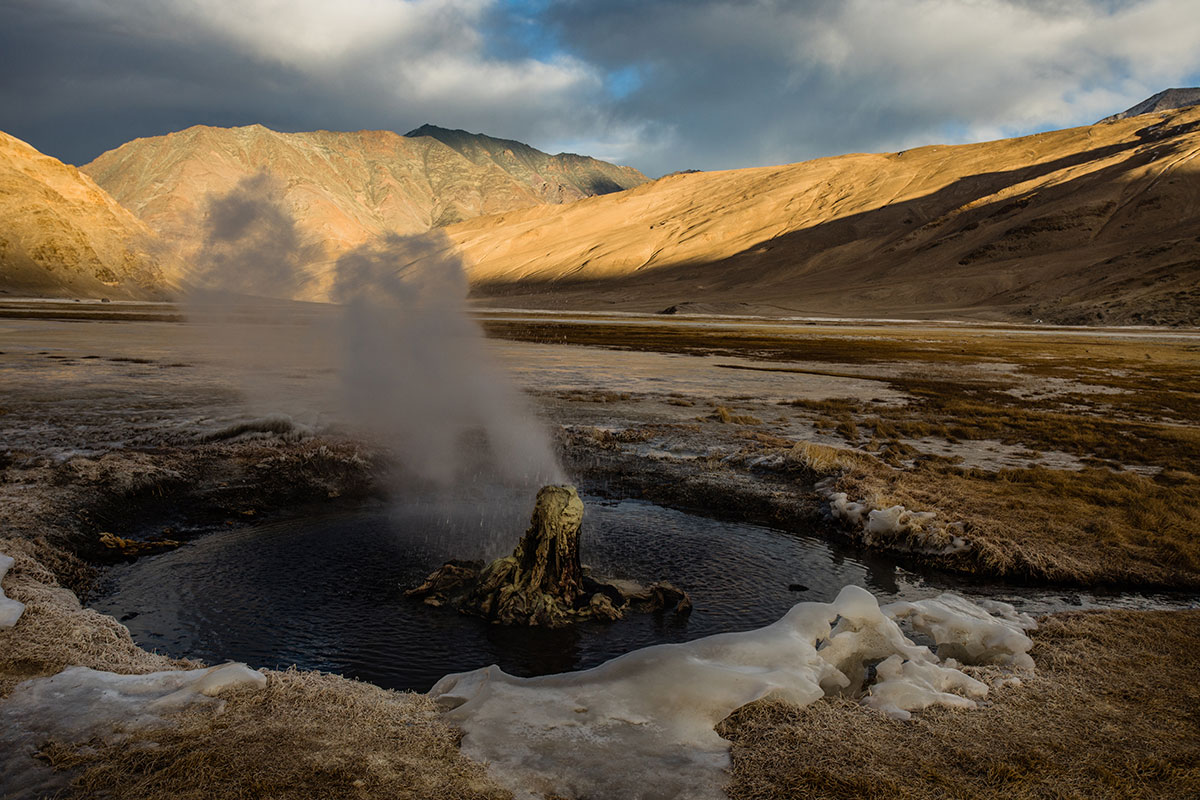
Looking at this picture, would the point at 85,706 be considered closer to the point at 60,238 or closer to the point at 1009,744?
the point at 1009,744

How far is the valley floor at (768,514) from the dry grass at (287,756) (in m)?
0.02

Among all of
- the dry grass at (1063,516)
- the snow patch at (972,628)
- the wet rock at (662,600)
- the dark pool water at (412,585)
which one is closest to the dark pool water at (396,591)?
the dark pool water at (412,585)

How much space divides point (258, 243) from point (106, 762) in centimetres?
2032

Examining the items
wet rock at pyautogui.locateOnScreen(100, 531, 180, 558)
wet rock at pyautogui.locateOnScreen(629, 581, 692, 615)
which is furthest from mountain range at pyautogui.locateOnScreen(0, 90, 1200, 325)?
wet rock at pyautogui.locateOnScreen(629, 581, 692, 615)

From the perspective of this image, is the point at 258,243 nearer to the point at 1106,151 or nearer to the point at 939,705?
the point at 939,705

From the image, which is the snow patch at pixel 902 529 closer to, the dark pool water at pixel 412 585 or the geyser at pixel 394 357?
the dark pool water at pixel 412 585

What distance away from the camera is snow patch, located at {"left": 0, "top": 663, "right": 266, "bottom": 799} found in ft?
15.2

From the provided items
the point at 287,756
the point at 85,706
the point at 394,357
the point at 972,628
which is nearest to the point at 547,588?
the point at 287,756

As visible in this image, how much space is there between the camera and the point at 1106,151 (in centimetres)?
16000

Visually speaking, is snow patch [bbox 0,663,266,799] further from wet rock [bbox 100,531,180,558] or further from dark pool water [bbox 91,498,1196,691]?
wet rock [bbox 100,531,180,558]

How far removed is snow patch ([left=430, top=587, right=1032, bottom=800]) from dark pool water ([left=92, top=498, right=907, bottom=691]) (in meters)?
1.40

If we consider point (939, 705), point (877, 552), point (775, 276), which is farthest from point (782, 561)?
point (775, 276)

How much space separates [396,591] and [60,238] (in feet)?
497

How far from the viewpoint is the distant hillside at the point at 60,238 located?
12288 centimetres
